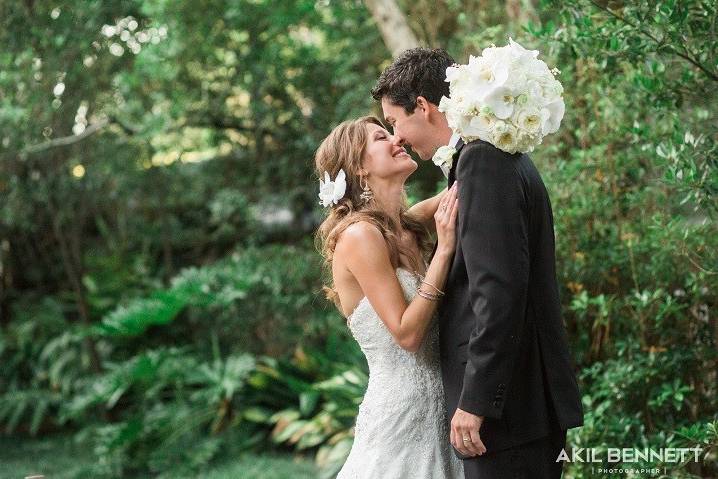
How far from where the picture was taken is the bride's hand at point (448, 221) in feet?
8.93

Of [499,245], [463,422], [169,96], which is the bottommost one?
[463,422]

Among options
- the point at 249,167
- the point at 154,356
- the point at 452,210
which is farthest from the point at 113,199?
the point at 452,210

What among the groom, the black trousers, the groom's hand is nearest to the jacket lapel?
the groom

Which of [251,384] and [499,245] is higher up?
[499,245]

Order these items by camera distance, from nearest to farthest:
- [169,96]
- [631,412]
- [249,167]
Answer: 1. [631,412]
2. [169,96]
3. [249,167]

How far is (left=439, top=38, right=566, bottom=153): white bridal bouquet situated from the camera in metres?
2.51

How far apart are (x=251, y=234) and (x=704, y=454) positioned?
5.85 meters

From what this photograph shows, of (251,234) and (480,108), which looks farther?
(251,234)

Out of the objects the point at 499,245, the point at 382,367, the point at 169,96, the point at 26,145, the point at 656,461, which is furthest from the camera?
the point at 169,96

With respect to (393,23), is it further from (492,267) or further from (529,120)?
(492,267)

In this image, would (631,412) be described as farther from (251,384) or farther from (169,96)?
(169,96)

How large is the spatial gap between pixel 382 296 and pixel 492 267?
1.97 ft

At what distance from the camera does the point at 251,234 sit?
30.2 feet

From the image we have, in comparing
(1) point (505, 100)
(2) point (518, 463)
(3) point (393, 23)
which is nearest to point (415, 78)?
(1) point (505, 100)
